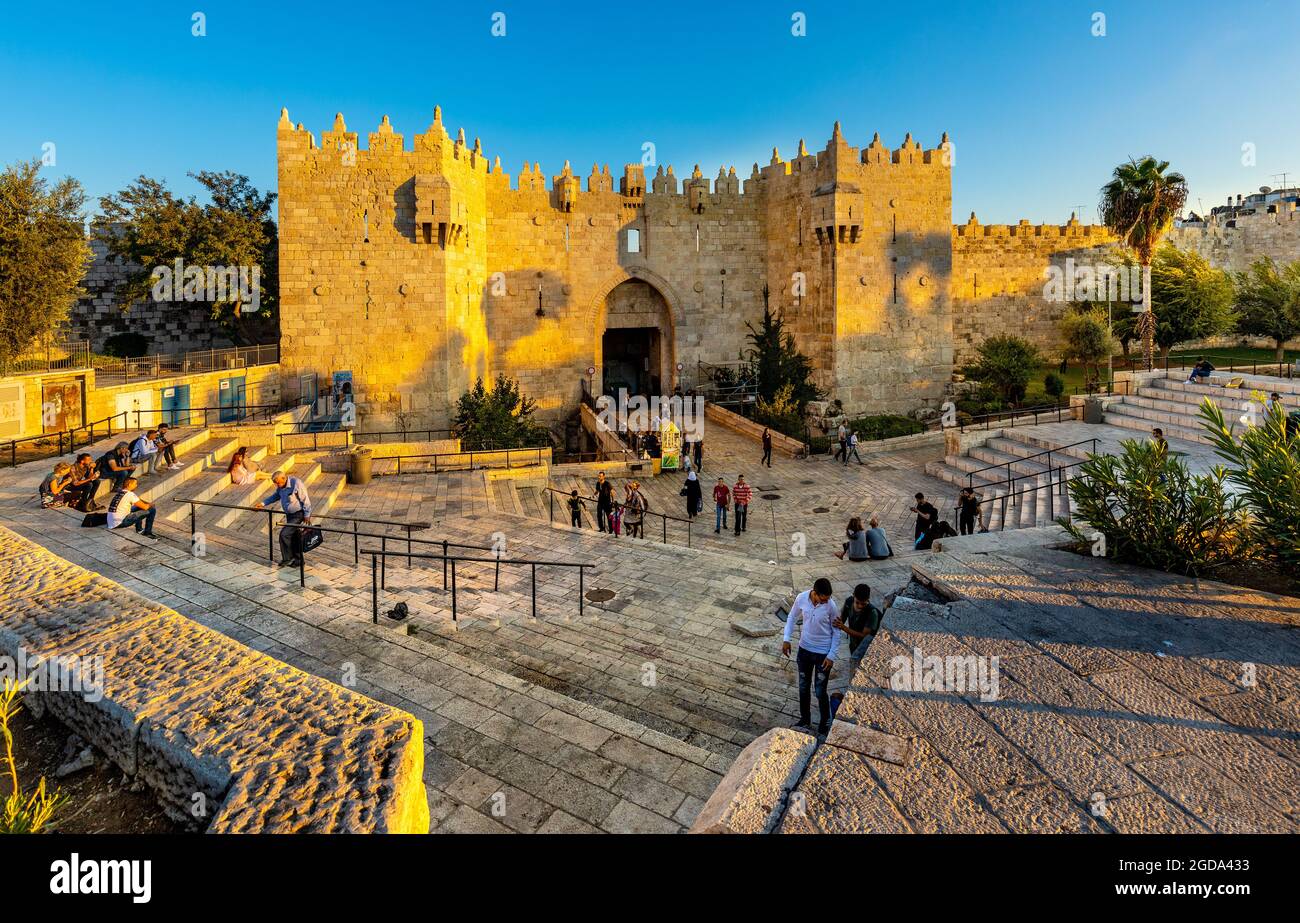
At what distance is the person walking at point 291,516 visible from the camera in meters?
8.48

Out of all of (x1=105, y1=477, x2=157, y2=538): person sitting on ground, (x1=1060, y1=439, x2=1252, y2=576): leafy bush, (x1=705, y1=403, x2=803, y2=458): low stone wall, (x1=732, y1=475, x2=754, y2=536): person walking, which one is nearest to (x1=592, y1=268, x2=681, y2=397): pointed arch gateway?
(x1=705, y1=403, x2=803, y2=458): low stone wall

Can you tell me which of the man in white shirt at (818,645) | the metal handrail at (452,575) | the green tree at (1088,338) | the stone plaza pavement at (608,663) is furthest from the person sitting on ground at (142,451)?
the green tree at (1088,338)

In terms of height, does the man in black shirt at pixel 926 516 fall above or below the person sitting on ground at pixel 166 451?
below

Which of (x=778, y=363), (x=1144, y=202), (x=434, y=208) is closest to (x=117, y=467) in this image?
(x=434, y=208)

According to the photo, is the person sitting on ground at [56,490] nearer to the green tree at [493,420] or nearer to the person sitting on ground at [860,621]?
the person sitting on ground at [860,621]

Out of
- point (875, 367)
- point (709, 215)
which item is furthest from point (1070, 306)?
point (709, 215)

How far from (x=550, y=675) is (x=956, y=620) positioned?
372 cm

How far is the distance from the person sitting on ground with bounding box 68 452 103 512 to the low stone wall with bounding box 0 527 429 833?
18.1 ft

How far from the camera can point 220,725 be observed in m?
3.56

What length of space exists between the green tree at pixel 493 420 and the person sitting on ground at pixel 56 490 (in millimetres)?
10517

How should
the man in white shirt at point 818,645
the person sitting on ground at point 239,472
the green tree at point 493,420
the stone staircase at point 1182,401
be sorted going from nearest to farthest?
1. the man in white shirt at point 818,645
2. the person sitting on ground at point 239,472
3. the stone staircase at point 1182,401
4. the green tree at point 493,420

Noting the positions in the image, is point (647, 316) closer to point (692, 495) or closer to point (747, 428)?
point (747, 428)

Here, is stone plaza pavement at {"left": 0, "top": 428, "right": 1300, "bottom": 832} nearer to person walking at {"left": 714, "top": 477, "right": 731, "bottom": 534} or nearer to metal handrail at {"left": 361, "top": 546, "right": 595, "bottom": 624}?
metal handrail at {"left": 361, "top": 546, "right": 595, "bottom": 624}

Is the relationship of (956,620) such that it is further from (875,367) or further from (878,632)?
(875,367)
